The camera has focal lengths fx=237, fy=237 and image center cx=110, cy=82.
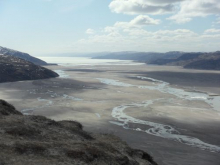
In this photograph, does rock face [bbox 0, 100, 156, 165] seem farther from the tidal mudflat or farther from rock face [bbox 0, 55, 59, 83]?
rock face [bbox 0, 55, 59, 83]

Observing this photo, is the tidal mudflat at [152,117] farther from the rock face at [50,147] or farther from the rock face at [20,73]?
the rock face at [20,73]

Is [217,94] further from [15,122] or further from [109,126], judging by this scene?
[15,122]

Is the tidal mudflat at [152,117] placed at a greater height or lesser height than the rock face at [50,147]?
lesser

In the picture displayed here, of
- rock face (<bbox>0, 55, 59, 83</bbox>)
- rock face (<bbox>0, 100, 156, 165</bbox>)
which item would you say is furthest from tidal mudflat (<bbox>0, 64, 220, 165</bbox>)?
rock face (<bbox>0, 55, 59, 83</bbox>)

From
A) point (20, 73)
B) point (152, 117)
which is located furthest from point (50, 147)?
point (20, 73)

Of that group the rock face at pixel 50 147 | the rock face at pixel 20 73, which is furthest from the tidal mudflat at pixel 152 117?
the rock face at pixel 20 73

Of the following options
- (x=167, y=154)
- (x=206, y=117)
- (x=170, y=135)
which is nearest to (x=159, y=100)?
(x=206, y=117)

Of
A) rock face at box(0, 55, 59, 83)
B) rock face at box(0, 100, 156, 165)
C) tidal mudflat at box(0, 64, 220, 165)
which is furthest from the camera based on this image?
rock face at box(0, 55, 59, 83)

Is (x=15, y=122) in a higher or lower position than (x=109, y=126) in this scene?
higher

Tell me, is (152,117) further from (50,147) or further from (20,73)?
(20,73)
